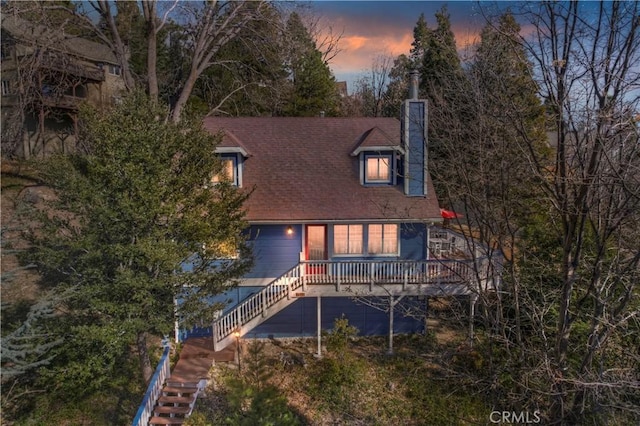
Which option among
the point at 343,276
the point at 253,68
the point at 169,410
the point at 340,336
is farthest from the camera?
the point at 253,68

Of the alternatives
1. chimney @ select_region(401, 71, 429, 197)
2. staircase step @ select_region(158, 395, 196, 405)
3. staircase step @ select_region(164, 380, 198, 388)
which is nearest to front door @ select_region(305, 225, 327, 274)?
chimney @ select_region(401, 71, 429, 197)

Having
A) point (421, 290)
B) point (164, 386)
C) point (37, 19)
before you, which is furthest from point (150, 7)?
point (421, 290)

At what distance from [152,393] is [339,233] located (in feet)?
→ 26.2

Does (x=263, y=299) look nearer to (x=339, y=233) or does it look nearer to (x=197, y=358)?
(x=197, y=358)

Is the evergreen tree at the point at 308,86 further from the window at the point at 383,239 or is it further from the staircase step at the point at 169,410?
the staircase step at the point at 169,410

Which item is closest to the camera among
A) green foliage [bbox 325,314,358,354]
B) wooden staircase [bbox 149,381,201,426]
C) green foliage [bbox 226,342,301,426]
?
wooden staircase [bbox 149,381,201,426]

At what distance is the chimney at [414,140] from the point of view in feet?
47.8

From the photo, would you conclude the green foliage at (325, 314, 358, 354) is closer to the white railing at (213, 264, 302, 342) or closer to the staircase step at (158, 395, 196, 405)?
the white railing at (213, 264, 302, 342)

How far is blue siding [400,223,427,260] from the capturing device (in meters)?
14.5

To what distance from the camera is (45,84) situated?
72.0 ft

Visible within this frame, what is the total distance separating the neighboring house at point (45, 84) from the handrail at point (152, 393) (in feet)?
28.1

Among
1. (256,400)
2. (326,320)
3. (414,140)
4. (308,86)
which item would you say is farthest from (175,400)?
(308,86)

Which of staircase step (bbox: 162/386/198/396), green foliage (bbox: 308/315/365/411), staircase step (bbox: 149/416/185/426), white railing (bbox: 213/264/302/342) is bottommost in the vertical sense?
green foliage (bbox: 308/315/365/411)

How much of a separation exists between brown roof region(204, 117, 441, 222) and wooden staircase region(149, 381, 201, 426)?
19.2 feet
